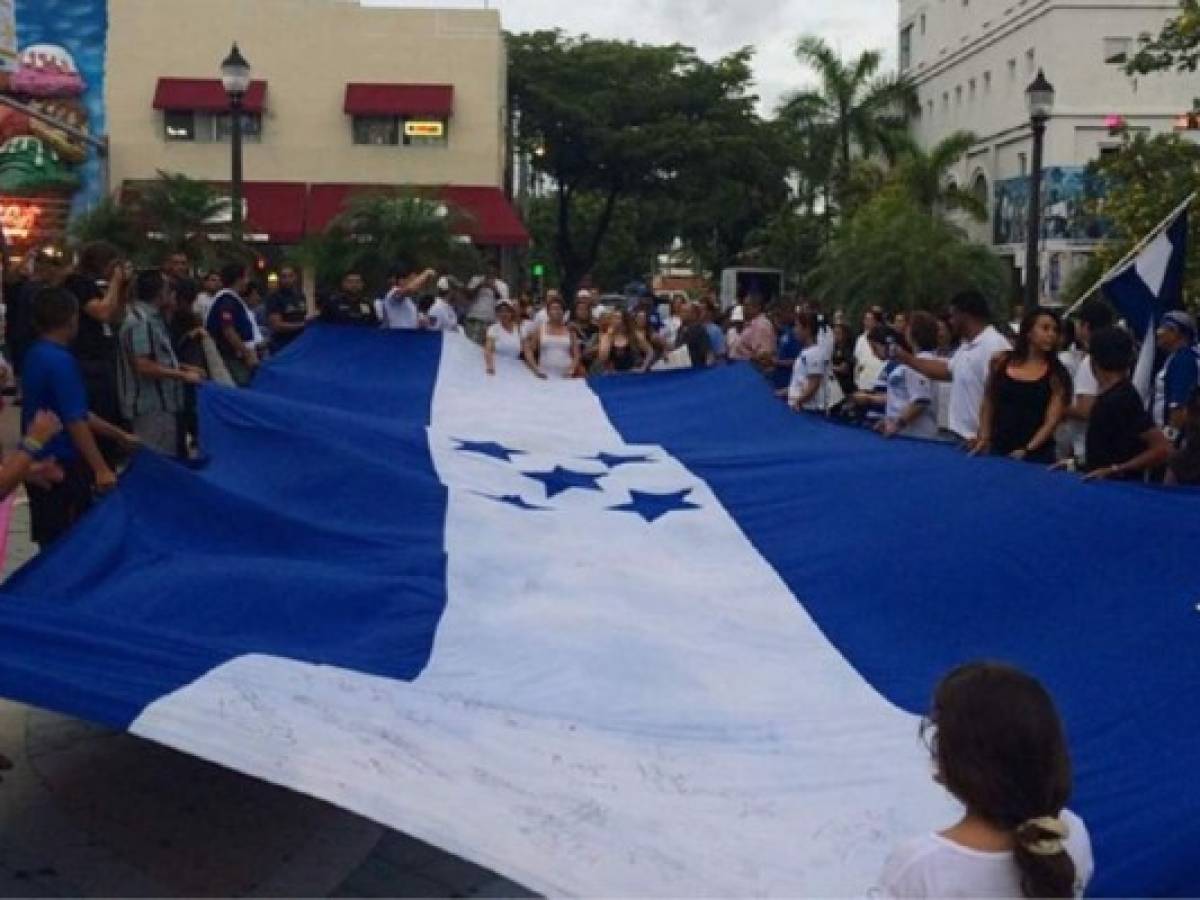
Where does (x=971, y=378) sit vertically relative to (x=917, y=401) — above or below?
above

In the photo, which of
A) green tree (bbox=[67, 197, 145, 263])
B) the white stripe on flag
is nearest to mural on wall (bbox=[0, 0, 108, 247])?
green tree (bbox=[67, 197, 145, 263])

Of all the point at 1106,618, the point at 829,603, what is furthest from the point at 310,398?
the point at 1106,618

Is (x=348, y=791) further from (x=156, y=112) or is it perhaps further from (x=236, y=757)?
(x=156, y=112)

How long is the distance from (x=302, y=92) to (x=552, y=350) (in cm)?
2549

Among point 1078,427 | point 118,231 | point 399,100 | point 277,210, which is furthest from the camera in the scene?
point 399,100

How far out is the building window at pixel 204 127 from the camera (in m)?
37.6

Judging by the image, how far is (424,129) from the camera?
125 ft

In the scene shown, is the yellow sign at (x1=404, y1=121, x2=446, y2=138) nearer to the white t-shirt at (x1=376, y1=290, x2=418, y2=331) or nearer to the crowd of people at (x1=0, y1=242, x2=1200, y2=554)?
the white t-shirt at (x1=376, y1=290, x2=418, y2=331)

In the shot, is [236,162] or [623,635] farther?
[236,162]

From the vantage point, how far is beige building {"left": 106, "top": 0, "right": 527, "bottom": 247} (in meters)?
37.4

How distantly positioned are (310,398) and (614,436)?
228 cm

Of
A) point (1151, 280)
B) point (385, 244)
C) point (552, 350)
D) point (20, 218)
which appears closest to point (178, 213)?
point (385, 244)

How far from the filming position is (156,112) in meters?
37.6

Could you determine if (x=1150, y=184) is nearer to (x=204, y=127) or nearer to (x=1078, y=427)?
(x=1078, y=427)
